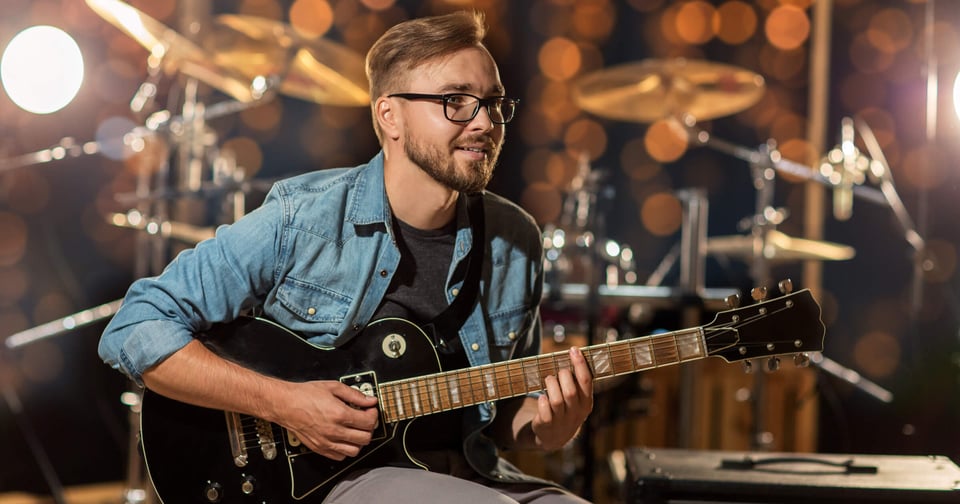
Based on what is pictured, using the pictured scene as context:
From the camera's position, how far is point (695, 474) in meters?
2.09

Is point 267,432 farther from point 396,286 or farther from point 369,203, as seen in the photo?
point 369,203

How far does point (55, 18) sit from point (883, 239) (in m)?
4.43

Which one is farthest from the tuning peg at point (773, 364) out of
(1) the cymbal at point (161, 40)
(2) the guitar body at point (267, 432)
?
(1) the cymbal at point (161, 40)

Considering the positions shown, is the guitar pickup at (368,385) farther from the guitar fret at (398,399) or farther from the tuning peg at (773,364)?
the tuning peg at (773,364)

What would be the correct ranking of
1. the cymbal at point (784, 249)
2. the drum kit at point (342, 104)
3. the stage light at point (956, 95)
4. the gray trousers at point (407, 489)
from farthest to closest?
the cymbal at point (784, 249) < the drum kit at point (342, 104) < the stage light at point (956, 95) < the gray trousers at point (407, 489)

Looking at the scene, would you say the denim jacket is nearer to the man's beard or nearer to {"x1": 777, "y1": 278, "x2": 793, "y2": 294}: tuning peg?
the man's beard

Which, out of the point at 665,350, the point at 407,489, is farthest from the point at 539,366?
the point at 407,489

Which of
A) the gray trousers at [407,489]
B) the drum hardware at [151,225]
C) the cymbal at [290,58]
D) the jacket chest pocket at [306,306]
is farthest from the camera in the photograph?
the cymbal at [290,58]

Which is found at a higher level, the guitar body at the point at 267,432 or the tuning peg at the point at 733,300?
the tuning peg at the point at 733,300

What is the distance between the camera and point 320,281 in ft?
6.21

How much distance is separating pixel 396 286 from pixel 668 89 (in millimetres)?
2772

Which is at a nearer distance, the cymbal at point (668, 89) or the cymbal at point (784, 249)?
the cymbal at point (668, 89)

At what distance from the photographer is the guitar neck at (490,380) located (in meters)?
1.76

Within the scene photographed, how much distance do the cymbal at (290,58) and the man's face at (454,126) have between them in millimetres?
1728
